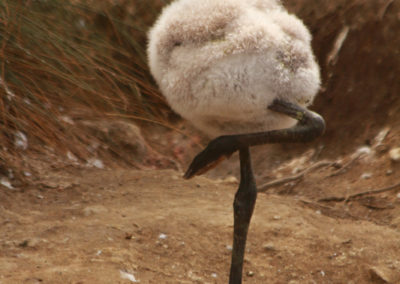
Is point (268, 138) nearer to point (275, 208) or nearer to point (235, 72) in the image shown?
point (235, 72)

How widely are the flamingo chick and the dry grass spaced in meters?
0.90

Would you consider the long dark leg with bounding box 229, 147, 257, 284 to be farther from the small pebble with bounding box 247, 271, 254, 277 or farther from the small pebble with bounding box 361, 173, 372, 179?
the small pebble with bounding box 361, 173, 372, 179

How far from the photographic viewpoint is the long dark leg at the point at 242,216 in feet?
5.16

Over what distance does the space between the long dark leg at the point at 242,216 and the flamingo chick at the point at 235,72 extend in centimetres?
14

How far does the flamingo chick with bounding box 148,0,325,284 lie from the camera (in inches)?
53.2

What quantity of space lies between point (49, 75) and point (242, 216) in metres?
1.44

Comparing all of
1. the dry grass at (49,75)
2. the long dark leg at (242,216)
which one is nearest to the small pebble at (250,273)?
the long dark leg at (242,216)

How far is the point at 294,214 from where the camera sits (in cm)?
263

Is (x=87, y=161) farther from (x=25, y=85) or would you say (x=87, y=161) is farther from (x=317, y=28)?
(x=317, y=28)

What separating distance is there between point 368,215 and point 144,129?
1897 millimetres

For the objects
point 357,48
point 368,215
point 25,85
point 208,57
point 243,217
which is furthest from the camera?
point 357,48

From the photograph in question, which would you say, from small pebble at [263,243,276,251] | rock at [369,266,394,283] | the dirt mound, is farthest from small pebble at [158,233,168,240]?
rock at [369,266,394,283]

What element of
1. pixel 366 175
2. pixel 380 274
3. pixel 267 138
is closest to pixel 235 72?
pixel 267 138

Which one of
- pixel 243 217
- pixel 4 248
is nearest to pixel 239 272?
pixel 243 217
